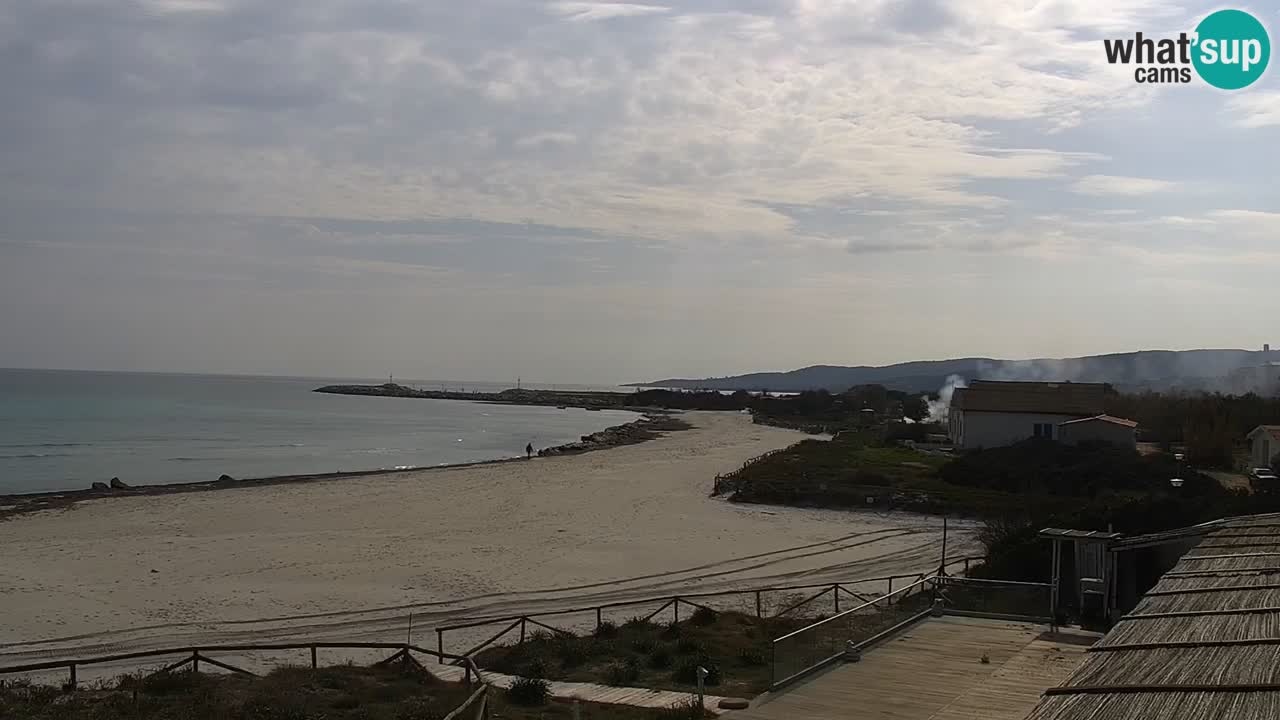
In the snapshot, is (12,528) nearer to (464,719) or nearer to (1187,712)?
(464,719)

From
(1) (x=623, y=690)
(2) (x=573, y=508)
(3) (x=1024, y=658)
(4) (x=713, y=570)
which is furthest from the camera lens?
(2) (x=573, y=508)

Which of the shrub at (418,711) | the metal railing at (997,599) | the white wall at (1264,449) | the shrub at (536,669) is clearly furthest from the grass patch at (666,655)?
the white wall at (1264,449)

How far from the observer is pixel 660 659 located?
15938 millimetres

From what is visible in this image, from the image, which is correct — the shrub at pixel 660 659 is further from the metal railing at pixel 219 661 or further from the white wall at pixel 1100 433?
the white wall at pixel 1100 433

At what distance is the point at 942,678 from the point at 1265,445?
35.6 m

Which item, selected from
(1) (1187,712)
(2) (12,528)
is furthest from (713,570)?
(2) (12,528)

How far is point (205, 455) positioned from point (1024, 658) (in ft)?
208

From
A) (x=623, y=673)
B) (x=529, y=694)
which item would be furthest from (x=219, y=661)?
(x=623, y=673)

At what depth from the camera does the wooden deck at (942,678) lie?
11141 mm

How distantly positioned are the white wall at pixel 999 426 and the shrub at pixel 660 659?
39.2 meters

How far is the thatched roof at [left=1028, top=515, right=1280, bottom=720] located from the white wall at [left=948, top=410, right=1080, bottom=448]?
43.4 m

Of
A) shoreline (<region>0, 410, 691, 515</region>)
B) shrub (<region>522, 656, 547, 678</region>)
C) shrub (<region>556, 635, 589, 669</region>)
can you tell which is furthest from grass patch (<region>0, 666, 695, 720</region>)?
shoreline (<region>0, 410, 691, 515</region>)

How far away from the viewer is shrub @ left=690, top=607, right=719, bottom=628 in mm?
18891

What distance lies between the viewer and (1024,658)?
13258mm
